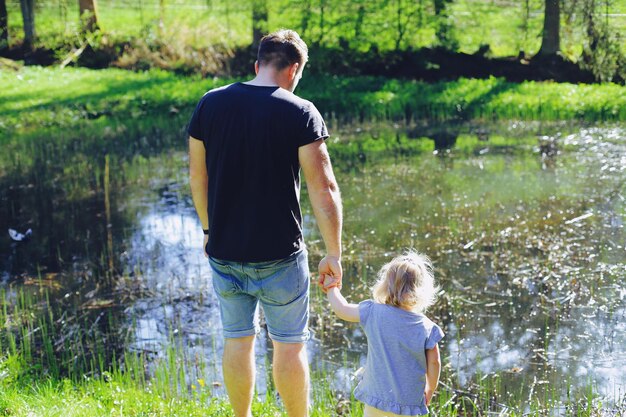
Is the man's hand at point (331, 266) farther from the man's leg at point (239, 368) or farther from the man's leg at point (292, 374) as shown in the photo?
the man's leg at point (239, 368)

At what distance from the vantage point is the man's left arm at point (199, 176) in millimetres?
4335

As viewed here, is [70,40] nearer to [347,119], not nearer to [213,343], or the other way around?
[347,119]

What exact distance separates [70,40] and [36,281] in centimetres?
1785

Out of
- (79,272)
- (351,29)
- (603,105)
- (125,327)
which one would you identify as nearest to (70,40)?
(351,29)

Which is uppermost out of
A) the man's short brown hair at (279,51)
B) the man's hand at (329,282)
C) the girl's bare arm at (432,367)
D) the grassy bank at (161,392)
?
the man's short brown hair at (279,51)

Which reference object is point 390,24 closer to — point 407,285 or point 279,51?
point 279,51

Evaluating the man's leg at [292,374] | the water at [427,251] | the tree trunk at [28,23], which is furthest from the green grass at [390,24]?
the man's leg at [292,374]

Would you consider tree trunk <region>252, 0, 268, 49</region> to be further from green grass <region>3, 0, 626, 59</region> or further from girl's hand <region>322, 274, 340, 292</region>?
girl's hand <region>322, 274, 340, 292</region>

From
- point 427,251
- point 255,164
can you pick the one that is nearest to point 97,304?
point 427,251

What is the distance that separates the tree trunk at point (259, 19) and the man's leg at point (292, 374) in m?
18.0

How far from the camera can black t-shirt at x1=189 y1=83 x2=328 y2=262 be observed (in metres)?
4.01

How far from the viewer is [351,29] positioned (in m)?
21.1

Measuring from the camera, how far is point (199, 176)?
4445mm

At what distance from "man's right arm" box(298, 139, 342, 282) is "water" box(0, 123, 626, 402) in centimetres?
182
